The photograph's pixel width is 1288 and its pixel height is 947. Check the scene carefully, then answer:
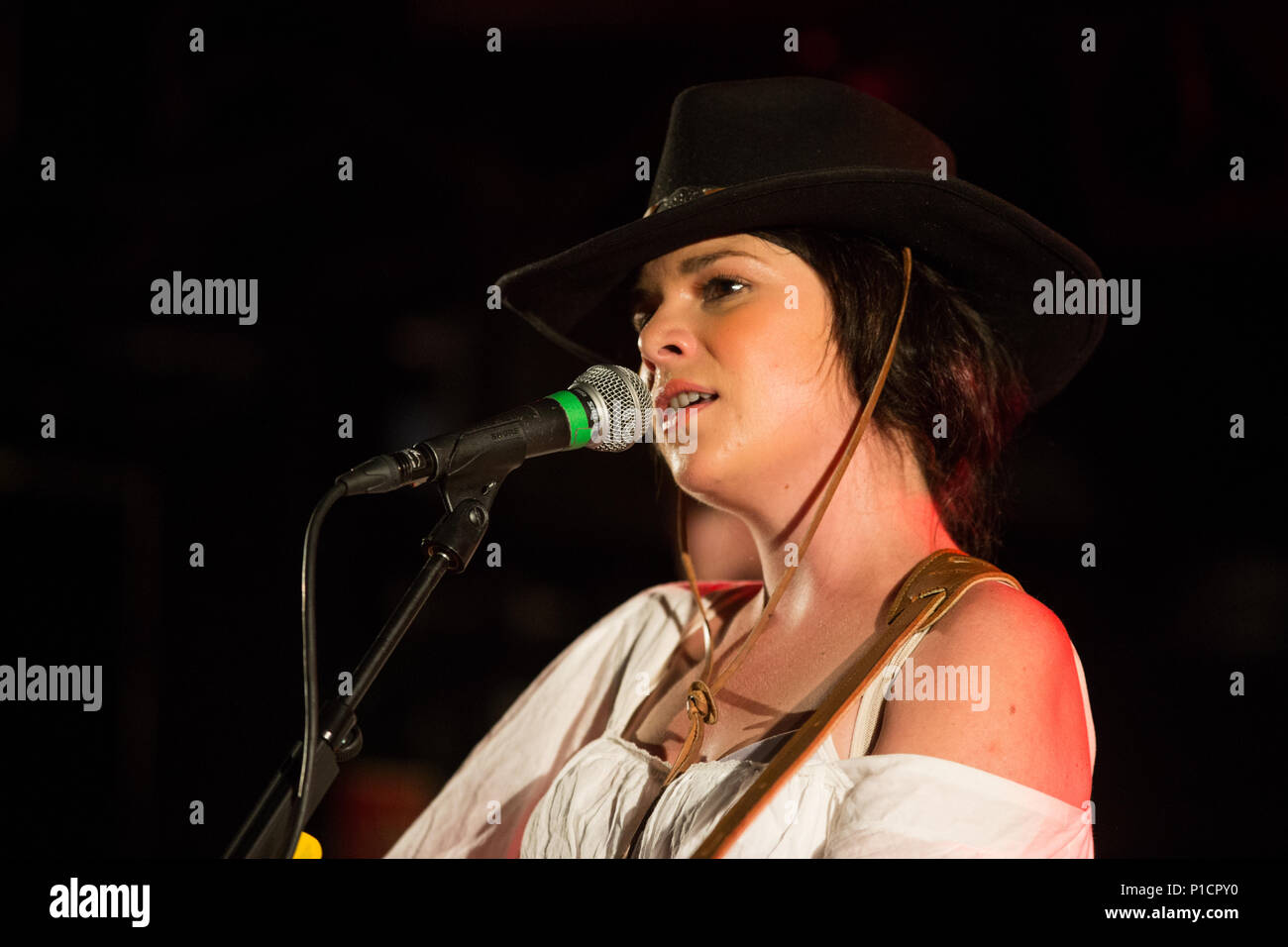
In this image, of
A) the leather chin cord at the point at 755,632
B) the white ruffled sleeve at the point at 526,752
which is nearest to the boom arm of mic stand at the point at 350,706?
the leather chin cord at the point at 755,632

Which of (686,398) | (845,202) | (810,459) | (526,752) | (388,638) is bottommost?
(526,752)

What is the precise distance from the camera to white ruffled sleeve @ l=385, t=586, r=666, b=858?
2037 millimetres

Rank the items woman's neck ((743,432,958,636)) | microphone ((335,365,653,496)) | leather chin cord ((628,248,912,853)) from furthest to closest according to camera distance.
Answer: woman's neck ((743,432,958,636)) → leather chin cord ((628,248,912,853)) → microphone ((335,365,653,496))

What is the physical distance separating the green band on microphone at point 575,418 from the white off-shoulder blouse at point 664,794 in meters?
0.54

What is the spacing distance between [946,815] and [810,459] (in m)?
0.66

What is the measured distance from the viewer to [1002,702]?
4.59ft

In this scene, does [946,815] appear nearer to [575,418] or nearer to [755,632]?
[755,632]

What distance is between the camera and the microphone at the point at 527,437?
50.5 inches

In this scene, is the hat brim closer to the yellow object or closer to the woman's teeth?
the woman's teeth

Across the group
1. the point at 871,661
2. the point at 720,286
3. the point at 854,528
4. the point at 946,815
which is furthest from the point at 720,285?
the point at 946,815

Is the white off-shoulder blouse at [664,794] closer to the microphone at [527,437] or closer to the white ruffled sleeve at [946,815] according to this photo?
the white ruffled sleeve at [946,815]

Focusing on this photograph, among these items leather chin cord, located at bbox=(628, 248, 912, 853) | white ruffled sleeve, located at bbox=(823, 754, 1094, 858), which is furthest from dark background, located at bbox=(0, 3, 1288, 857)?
white ruffled sleeve, located at bbox=(823, 754, 1094, 858)
